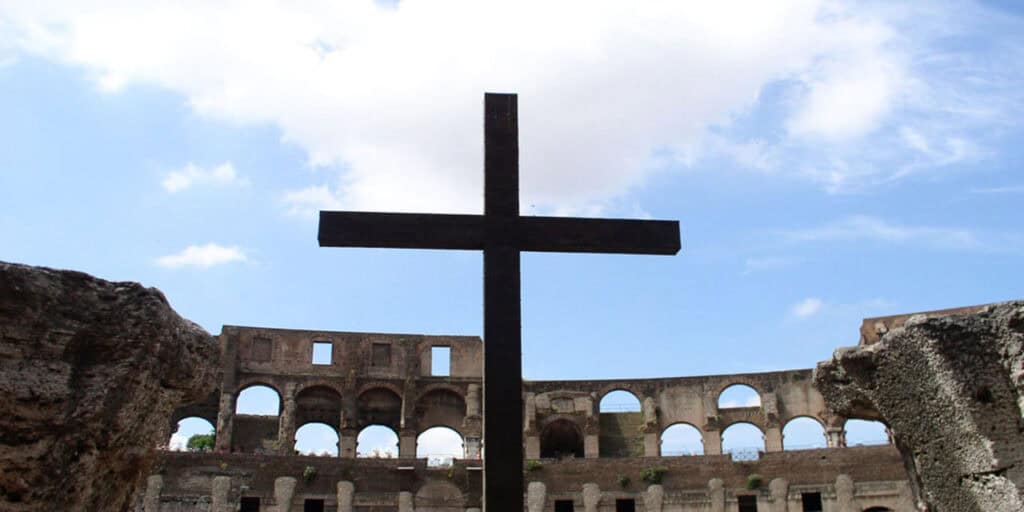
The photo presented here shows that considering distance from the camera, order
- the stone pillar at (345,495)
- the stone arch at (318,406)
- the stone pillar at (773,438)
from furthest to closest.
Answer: the stone arch at (318,406) → the stone pillar at (773,438) → the stone pillar at (345,495)

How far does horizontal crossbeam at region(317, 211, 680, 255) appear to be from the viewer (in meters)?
7.10

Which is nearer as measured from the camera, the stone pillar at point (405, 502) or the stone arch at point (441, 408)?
the stone pillar at point (405, 502)

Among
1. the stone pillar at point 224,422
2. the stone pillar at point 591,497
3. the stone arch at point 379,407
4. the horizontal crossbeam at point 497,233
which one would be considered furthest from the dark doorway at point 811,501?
the horizontal crossbeam at point 497,233

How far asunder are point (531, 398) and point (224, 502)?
1318cm

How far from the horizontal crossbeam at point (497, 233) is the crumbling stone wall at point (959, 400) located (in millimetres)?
1936

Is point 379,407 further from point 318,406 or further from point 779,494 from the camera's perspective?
point 779,494

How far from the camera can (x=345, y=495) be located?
31.2 metres

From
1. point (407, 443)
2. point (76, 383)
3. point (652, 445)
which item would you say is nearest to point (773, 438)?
point (652, 445)

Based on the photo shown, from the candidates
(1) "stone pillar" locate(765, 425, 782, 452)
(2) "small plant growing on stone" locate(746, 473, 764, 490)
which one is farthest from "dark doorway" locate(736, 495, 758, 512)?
(1) "stone pillar" locate(765, 425, 782, 452)

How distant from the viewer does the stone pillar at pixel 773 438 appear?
3753 cm

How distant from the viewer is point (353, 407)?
38.3 m

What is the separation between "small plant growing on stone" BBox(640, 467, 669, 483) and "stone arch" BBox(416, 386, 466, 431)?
30.8 feet

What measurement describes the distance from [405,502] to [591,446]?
9.15 metres

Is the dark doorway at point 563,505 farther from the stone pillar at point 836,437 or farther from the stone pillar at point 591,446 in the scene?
the stone pillar at point 836,437
